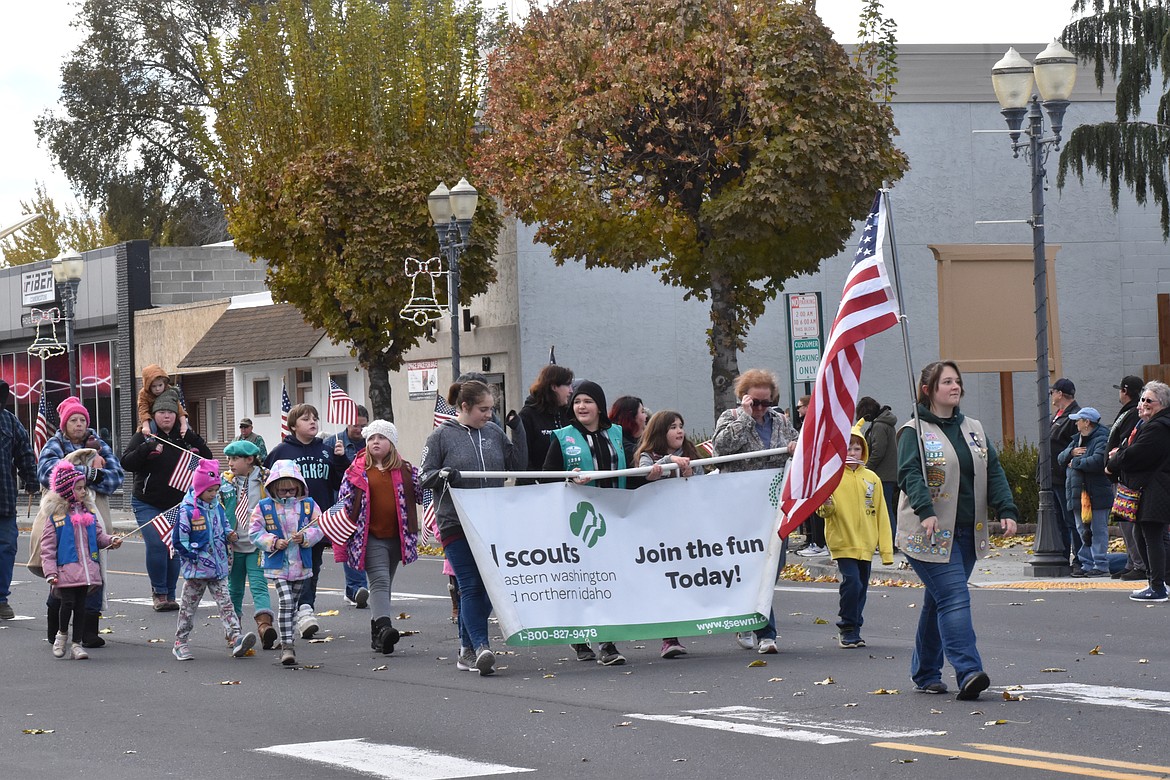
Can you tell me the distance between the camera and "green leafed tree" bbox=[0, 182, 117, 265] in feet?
214

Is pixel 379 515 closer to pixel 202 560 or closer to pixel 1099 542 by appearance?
pixel 202 560

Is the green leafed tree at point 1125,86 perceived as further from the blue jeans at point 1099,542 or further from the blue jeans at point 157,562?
the blue jeans at point 157,562

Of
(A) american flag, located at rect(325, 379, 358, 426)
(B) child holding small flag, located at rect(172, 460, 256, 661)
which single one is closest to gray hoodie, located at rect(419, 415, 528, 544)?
(B) child holding small flag, located at rect(172, 460, 256, 661)

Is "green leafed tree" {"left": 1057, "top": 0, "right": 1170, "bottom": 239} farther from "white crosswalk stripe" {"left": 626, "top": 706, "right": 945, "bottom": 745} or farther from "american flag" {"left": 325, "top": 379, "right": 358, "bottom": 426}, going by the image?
"white crosswalk stripe" {"left": 626, "top": 706, "right": 945, "bottom": 745}

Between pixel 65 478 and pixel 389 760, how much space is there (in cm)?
555

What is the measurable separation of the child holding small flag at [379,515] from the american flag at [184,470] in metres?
2.13

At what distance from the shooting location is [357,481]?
11.7m

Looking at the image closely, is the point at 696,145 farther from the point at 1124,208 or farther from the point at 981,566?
the point at 1124,208

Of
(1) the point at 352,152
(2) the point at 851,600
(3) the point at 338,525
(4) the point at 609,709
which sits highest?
(1) the point at 352,152

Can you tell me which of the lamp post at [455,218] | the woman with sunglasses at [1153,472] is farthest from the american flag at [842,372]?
the lamp post at [455,218]

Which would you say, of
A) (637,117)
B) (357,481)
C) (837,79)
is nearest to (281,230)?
(637,117)

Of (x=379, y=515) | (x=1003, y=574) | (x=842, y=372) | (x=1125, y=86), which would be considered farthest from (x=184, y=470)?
(x=1125, y=86)

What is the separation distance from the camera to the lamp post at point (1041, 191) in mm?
17141

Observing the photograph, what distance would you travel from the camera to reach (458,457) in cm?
1104
